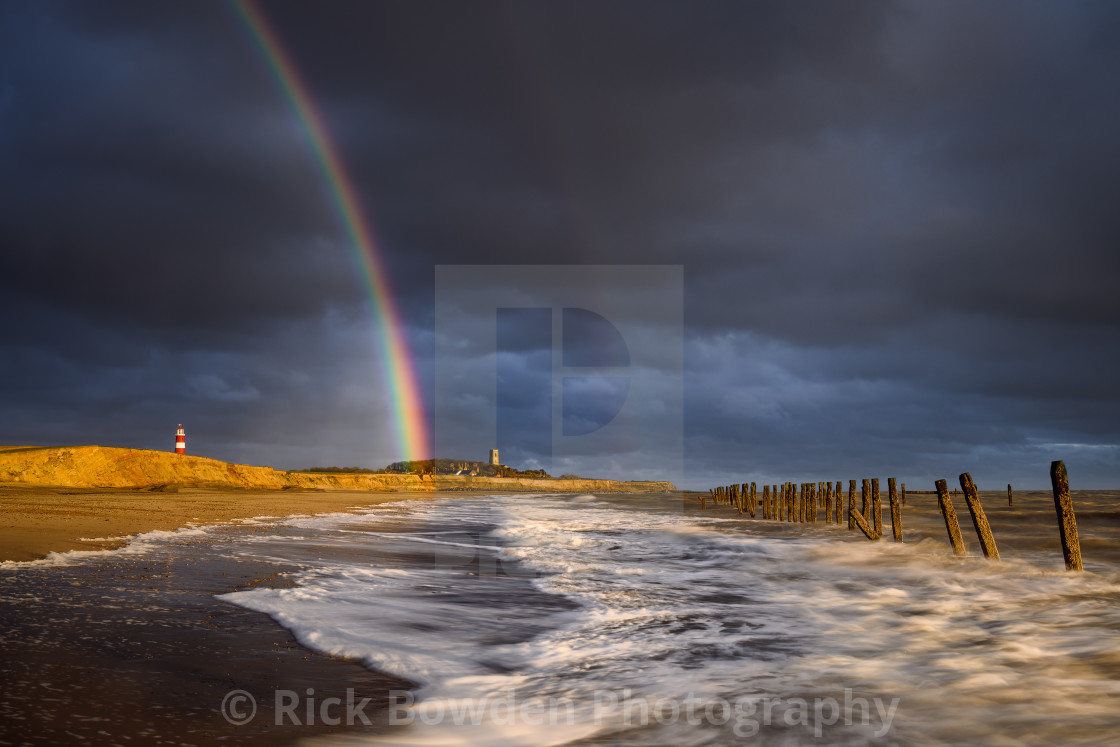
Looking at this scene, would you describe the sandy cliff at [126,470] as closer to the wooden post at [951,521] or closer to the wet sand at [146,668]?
the wet sand at [146,668]

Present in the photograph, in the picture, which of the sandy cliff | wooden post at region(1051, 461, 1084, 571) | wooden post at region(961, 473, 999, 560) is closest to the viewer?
wooden post at region(1051, 461, 1084, 571)

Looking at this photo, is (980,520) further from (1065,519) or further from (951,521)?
(1065,519)

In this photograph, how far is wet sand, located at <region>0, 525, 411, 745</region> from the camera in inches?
137

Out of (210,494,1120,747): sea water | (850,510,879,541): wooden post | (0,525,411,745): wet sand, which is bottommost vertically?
(850,510,879,541): wooden post

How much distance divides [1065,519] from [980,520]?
2158 millimetres

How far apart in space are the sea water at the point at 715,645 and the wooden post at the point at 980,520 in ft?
2.12

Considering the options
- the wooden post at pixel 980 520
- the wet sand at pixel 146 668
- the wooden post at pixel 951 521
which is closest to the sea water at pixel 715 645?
the wet sand at pixel 146 668

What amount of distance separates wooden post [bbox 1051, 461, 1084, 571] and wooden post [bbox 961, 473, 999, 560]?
1.53 metres

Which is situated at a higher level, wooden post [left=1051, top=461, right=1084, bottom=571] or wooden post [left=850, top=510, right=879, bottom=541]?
wooden post [left=1051, top=461, right=1084, bottom=571]

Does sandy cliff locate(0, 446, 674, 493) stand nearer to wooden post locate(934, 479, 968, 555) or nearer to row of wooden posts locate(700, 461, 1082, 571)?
row of wooden posts locate(700, 461, 1082, 571)

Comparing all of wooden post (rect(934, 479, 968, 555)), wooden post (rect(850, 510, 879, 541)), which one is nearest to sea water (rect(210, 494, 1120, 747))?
wooden post (rect(934, 479, 968, 555))

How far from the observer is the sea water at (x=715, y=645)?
13.9ft

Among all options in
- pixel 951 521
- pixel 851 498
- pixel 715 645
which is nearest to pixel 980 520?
pixel 951 521

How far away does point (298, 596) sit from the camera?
25.1ft
